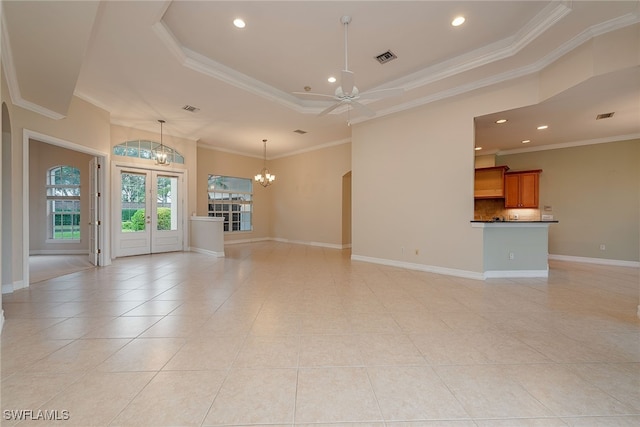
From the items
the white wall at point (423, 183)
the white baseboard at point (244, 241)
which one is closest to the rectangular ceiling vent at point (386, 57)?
the white wall at point (423, 183)

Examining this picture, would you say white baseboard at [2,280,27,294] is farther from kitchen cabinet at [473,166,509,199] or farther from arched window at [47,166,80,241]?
kitchen cabinet at [473,166,509,199]

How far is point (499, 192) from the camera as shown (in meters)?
6.94

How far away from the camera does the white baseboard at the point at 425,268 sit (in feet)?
15.3

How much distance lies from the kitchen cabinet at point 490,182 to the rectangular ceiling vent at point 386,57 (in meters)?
4.83

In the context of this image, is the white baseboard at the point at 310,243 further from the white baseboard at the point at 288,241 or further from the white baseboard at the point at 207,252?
the white baseboard at the point at 207,252

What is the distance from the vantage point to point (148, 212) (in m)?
7.04

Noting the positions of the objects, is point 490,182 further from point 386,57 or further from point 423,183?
point 386,57

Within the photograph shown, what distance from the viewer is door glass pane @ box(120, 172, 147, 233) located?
6652mm

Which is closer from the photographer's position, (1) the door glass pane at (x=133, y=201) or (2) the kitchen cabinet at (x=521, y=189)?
(1) the door glass pane at (x=133, y=201)

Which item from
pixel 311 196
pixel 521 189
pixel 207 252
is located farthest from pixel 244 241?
pixel 521 189

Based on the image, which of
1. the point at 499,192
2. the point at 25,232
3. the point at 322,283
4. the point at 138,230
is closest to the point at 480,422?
the point at 322,283

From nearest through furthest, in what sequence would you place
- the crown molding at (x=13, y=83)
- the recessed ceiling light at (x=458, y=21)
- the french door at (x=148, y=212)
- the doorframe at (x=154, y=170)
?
the crown molding at (x=13, y=83), the recessed ceiling light at (x=458, y=21), the doorframe at (x=154, y=170), the french door at (x=148, y=212)

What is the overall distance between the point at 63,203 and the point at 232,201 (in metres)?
4.70

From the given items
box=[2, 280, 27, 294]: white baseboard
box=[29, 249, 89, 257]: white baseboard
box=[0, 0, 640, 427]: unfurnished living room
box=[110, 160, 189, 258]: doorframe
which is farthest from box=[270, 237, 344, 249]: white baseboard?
box=[2, 280, 27, 294]: white baseboard
